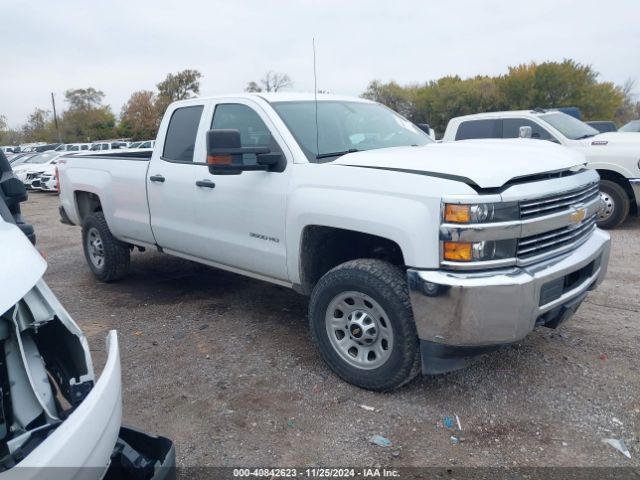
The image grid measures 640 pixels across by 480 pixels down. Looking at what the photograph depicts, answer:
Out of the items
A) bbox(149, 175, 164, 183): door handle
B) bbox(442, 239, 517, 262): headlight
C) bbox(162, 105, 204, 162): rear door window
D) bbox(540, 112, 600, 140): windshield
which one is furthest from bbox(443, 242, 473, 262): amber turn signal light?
bbox(540, 112, 600, 140): windshield

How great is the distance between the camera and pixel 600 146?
8.33 meters

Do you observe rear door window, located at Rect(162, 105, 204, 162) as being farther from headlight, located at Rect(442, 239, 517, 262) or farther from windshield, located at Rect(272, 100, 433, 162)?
headlight, located at Rect(442, 239, 517, 262)

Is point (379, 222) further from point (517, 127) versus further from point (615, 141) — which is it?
point (517, 127)

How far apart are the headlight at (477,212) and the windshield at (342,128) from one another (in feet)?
3.98

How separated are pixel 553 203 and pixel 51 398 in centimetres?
280

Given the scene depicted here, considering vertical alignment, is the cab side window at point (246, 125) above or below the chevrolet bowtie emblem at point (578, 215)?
above

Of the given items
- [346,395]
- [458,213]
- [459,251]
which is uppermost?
[458,213]

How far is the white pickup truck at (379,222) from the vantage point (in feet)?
9.80

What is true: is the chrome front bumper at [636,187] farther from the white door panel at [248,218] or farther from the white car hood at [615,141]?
the white door panel at [248,218]

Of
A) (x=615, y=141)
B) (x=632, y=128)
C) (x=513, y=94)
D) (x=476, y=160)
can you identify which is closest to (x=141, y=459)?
(x=476, y=160)

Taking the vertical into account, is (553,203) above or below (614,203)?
above

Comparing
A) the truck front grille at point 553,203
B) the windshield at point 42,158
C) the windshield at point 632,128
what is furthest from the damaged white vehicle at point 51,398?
the windshield at point 42,158

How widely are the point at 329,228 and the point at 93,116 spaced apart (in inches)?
2443

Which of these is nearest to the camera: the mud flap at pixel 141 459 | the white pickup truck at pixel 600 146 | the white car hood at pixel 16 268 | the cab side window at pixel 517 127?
the white car hood at pixel 16 268
